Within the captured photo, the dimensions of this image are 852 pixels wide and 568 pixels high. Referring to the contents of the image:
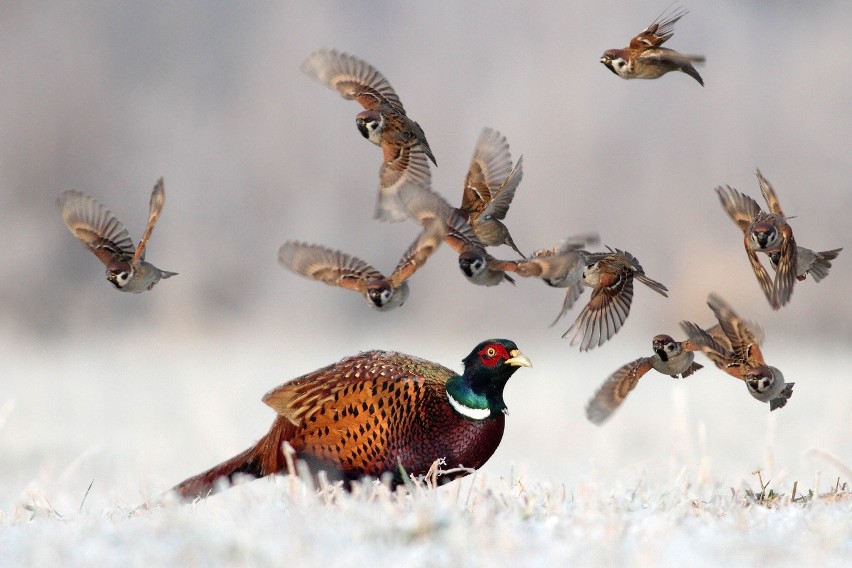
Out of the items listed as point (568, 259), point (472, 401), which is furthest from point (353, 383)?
point (568, 259)

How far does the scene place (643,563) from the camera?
10.3 ft

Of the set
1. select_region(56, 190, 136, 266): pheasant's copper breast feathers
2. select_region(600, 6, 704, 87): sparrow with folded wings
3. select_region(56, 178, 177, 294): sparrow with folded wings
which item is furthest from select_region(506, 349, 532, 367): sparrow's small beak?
select_region(56, 190, 136, 266): pheasant's copper breast feathers

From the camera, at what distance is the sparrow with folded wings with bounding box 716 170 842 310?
3723 millimetres

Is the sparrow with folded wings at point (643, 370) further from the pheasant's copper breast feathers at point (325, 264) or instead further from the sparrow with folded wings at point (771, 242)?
the pheasant's copper breast feathers at point (325, 264)

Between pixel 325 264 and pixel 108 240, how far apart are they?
76 cm

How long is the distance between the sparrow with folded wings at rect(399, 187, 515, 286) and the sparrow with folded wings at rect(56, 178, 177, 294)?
857 millimetres

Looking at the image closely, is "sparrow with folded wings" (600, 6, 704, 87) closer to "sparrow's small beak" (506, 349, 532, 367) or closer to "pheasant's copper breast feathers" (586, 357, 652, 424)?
"pheasant's copper breast feathers" (586, 357, 652, 424)

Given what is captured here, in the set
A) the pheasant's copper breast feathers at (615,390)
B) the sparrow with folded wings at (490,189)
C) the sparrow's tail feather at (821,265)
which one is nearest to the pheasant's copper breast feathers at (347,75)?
the sparrow with folded wings at (490,189)

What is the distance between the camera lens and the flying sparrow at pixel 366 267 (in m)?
3.72

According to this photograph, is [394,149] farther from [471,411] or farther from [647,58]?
[471,411]

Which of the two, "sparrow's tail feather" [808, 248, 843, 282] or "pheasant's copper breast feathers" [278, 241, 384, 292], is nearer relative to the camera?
"pheasant's copper breast feathers" [278, 241, 384, 292]

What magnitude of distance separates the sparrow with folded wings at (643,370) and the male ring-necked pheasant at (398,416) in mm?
447

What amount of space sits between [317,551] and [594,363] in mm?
11212

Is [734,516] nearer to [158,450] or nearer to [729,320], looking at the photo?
[729,320]
